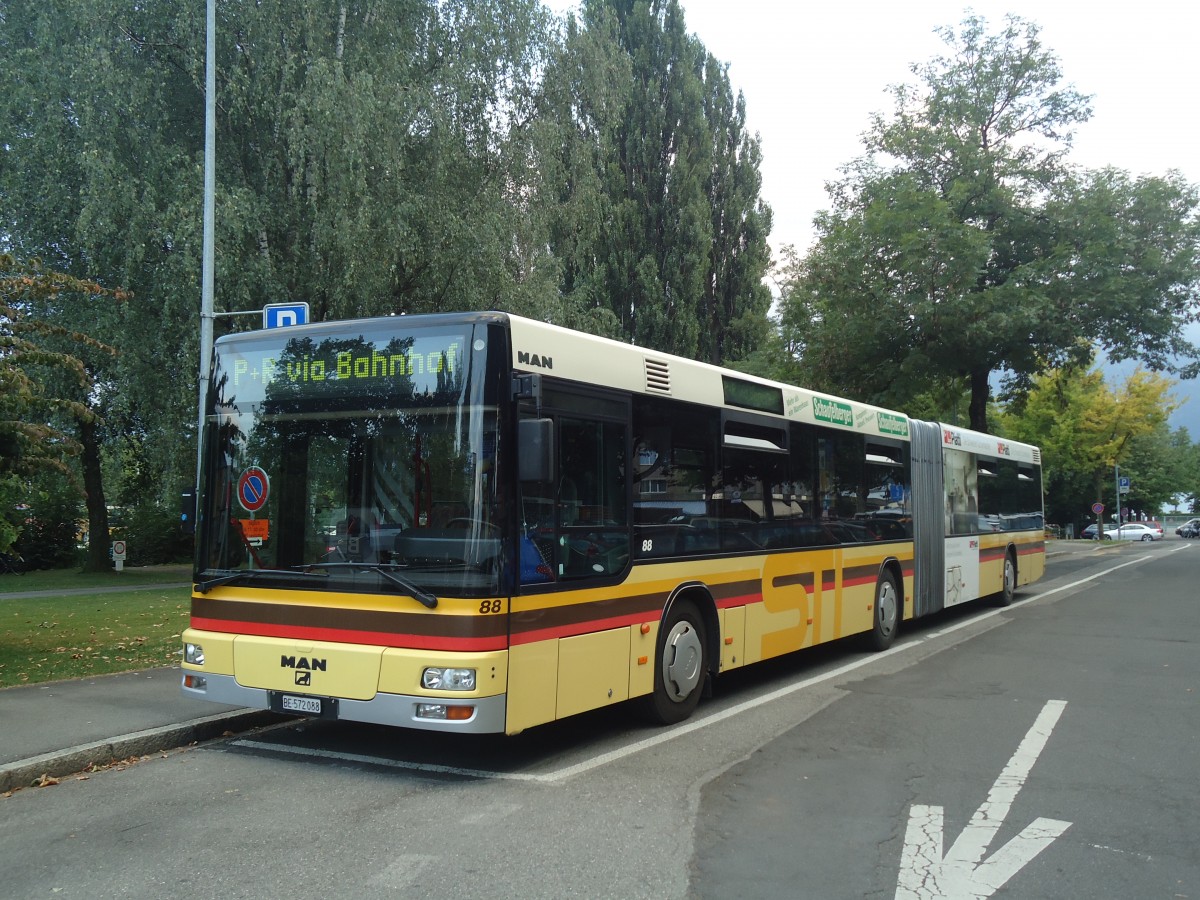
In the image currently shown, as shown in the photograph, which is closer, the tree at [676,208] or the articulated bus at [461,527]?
the articulated bus at [461,527]

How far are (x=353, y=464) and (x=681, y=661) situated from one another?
313cm

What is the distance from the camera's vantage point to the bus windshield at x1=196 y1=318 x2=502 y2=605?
6.07 metres

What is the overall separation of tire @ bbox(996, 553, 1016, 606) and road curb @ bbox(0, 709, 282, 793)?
13689mm

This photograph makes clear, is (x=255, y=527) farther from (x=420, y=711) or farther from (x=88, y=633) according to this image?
(x=88, y=633)

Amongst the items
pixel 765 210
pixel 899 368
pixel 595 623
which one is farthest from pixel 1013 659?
pixel 765 210

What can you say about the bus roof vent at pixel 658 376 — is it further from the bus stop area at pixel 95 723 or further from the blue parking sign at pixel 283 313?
the blue parking sign at pixel 283 313

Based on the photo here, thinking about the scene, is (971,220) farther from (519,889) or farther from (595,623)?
(519,889)

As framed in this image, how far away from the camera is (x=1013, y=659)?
11531mm

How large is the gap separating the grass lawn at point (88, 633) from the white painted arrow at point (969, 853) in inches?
316

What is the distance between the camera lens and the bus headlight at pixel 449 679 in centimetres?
590

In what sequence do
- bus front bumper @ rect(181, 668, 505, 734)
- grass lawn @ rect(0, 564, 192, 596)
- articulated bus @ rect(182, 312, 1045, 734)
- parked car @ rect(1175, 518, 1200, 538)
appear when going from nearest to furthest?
1. bus front bumper @ rect(181, 668, 505, 734)
2. articulated bus @ rect(182, 312, 1045, 734)
3. grass lawn @ rect(0, 564, 192, 596)
4. parked car @ rect(1175, 518, 1200, 538)

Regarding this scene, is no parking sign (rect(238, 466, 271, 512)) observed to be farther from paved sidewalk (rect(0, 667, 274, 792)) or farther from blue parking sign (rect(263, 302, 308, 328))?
blue parking sign (rect(263, 302, 308, 328))

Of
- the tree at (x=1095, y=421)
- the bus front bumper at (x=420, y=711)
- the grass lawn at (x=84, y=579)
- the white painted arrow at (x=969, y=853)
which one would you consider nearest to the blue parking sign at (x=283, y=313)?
the bus front bumper at (x=420, y=711)

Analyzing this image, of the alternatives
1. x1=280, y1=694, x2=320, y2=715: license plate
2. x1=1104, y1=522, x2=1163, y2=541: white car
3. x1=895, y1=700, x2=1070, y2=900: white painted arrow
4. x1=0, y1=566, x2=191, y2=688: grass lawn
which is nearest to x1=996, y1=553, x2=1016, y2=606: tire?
x1=895, y1=700, x2=1070, y2=900: white painted arrow
